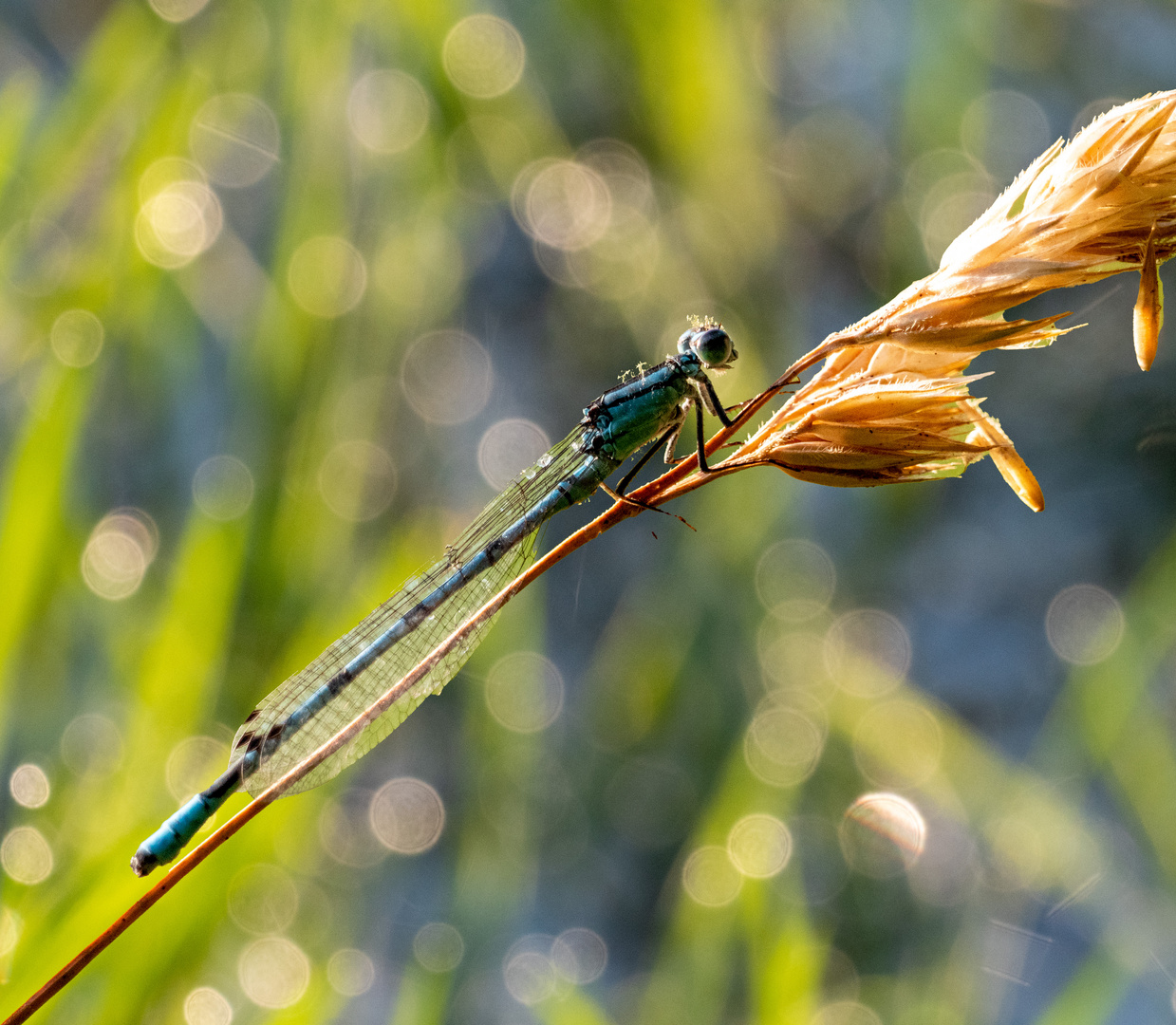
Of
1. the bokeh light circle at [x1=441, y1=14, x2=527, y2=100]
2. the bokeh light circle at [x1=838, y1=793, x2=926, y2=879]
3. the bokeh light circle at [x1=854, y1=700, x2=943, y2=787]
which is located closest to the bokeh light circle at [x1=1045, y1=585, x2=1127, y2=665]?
the bokeh light circle at [x1=854, y1=700, x2=943, y2=787]

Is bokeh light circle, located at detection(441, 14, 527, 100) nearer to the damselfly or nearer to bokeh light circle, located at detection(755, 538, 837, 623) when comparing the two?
the damselfly

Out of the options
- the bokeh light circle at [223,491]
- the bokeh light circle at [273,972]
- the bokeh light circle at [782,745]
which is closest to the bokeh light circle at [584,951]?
the bokeh light circle at [782,745]

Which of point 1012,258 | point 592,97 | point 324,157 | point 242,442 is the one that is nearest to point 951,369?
point 1012,258

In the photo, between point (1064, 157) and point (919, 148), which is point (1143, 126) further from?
point (919, 148)

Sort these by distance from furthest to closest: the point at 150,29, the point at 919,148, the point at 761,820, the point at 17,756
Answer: the point at 919,148 < the point at 150,29 < the point at 761,820 < the point at 17,756

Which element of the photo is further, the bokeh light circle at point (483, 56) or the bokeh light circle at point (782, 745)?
the bokeh light circle at point (483, 56)

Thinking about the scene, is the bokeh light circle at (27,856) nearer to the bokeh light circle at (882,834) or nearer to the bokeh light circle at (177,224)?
the bokeh light circle at (177,224)
